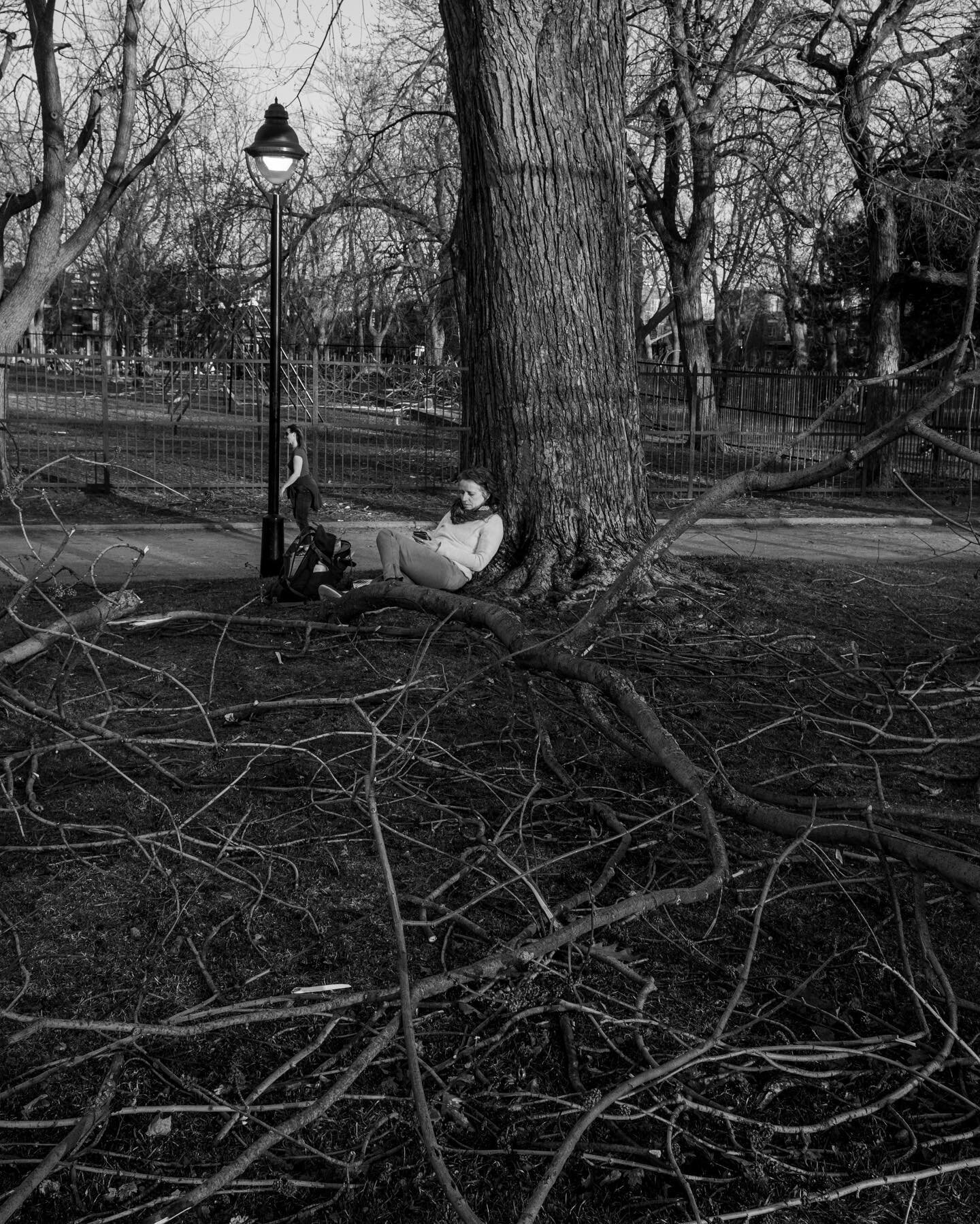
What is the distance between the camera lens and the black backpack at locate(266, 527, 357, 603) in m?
7.41

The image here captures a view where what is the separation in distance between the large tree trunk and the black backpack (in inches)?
39.6

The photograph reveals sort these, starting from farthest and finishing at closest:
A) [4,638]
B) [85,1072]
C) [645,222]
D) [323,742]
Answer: [645,222] → [4,638] → [323,742] → [85,1072]

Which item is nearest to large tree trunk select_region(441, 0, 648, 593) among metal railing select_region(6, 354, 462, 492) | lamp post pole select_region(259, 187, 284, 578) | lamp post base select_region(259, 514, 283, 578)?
lamp post pole select_region(259, 187, 284, 578)

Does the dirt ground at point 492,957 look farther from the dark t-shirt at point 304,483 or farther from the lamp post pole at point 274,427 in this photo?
the dark t-shirt at point 304,483

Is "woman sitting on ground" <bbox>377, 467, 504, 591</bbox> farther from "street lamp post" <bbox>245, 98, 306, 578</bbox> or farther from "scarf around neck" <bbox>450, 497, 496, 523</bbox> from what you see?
"street lamp post" <bbox>245, 98, 306, 578</bbox>

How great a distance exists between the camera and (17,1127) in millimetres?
2744

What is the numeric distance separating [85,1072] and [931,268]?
1757 centimetres

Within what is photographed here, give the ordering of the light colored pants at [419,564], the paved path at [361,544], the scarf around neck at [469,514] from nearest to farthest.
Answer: the light colored pants at [419,564] → the scarf around neck at [469,514] → the paved path at [361,544]

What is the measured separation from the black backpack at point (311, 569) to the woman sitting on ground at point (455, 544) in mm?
369

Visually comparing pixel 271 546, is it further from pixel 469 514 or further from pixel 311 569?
pixel 469 514

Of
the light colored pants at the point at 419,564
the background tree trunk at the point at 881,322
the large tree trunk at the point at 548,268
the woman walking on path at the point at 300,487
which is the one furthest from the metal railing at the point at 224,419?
the light colored pants at the point at 419,564

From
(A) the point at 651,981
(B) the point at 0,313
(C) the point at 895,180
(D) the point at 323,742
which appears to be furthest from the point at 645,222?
(A) the point at 651,981

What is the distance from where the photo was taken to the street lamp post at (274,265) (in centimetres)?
963

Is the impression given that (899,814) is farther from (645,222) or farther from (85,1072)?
(645,222)
